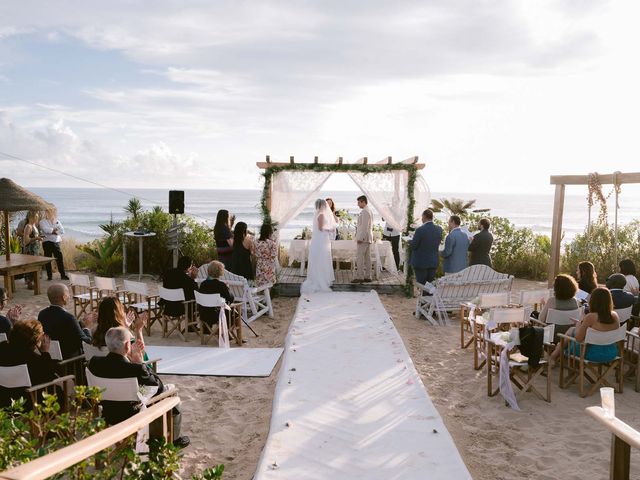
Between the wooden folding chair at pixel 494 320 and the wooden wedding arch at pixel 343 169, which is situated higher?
the wooden wedding arch at pixel 343 169

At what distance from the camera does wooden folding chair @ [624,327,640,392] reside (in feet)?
21.7

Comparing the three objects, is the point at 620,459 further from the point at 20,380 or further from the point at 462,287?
the point at 462,287

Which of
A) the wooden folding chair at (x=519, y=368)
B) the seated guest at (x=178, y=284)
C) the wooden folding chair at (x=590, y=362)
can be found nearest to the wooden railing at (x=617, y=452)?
the wooden folding chair at (x=519, y=368)

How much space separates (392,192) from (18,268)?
24.3 feet

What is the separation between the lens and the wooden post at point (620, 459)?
2.95 m

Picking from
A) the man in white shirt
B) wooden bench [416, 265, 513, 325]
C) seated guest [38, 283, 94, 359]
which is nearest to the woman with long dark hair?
wooden bench [416, 265, 513, 325]

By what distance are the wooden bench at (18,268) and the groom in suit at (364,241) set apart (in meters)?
6.26

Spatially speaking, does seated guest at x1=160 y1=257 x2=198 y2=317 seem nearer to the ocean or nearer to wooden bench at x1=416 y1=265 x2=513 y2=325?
wooden bench at x1=416 y1=265 x2=513 y2=325

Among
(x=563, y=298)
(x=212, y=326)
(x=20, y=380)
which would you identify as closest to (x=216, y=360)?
(x=212, y=326)

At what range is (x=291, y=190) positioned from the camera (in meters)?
11.9

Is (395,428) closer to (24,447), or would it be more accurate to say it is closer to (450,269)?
(24,447)

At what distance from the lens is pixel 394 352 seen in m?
7.45

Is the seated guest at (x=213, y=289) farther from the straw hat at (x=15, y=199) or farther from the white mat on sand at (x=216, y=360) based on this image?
the straw hat at (x=15, y=199)

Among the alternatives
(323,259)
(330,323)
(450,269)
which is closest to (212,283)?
(330,323)
